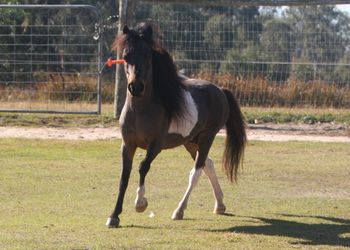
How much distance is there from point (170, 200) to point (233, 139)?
1080mm

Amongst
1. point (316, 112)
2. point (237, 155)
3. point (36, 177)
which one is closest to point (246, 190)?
point (237, 155)

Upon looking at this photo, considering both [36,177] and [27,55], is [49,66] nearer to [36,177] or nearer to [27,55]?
[27,55]

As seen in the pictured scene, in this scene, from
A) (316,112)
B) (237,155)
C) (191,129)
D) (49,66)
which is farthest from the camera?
(49,66)

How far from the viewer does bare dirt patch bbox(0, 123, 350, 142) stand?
18125mm

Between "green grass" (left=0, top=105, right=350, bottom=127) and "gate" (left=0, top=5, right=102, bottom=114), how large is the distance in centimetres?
62

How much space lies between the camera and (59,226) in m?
9.36

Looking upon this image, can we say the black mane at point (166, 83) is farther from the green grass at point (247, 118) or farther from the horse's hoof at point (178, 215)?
the green grass at point (247, 118)

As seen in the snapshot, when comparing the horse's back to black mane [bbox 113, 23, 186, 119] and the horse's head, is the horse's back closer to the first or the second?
black mane [bbox 113, 23, 186, 119]

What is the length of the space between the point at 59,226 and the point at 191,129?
76.6 inches

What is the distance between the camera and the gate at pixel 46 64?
21.2 meters

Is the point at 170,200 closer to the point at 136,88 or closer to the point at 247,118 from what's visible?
the point at 136,88

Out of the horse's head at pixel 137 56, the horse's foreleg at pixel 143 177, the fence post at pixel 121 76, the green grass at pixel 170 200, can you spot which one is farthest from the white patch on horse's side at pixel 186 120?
the fence post at pixel 121 76

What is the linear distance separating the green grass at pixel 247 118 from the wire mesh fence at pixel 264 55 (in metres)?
0.48

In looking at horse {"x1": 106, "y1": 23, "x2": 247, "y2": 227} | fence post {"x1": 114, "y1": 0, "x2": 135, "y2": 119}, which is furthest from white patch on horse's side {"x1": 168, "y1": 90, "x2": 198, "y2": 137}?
fence post {"x1": 114, "y1": 0, "x2": 135, "y2": 119}
